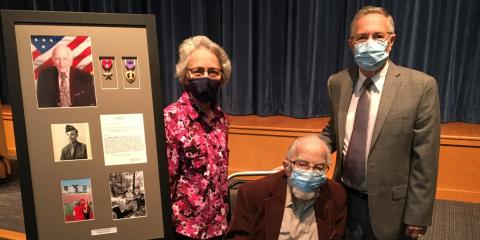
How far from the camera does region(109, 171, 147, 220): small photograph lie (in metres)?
1.25

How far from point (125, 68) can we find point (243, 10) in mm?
2734

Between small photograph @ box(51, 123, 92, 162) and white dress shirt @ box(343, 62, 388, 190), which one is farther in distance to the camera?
white dress shirt @ box(343, 62, 388, 190)

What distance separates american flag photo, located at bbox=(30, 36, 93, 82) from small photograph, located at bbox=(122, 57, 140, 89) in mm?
109

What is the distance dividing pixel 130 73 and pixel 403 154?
111 cm

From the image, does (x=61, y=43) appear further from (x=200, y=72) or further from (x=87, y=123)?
(x=200, y=72)

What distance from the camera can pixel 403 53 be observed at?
130 inches

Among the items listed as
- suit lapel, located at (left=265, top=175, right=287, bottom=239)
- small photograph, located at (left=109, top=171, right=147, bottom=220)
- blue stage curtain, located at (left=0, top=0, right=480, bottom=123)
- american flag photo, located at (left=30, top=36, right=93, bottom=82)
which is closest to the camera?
american flag photo, located at (left=30, top=36, right=93, bottom=82)

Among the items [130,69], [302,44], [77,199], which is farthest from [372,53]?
[302,44]

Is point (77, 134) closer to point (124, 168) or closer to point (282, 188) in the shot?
point (124, 168)

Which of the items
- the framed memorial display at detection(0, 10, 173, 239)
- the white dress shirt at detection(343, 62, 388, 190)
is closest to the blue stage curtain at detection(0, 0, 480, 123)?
the white dress shirt at detection(343, 62, 388, 190)

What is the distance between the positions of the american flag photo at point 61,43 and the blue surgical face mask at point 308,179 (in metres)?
0.87

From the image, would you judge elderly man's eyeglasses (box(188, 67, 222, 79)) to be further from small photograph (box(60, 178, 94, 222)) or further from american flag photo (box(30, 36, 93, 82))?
small photograph (box(60, 178, 94, 222))

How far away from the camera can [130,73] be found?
122 cm

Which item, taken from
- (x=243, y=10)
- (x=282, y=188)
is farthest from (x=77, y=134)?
(x=243, y=10)
